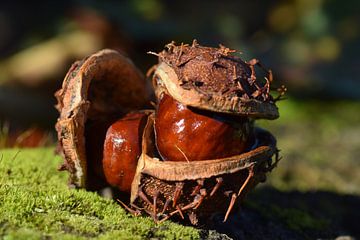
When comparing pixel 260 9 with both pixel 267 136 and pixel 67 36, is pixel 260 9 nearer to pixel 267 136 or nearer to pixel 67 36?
pixel 67 36

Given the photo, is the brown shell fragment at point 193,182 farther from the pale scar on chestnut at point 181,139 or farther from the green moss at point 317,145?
the green moss at point 317,145

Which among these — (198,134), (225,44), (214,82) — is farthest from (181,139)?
(225,44)

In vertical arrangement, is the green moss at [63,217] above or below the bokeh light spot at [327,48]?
below

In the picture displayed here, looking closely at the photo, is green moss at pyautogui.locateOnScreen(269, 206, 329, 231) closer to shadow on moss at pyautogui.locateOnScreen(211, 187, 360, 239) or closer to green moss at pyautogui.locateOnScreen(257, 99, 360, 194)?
shadow on moss at pyautogui.locateOnScreen(211, 187, 360, 239)

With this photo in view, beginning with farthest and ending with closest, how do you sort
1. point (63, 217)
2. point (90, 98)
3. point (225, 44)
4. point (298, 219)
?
point (225, 44), point (298, 219), point (90, 98), point (63, 217)

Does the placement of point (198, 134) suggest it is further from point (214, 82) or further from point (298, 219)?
point (298, 219)

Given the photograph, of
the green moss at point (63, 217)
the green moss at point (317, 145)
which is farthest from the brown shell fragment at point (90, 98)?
the green moss at point (317, 145)
